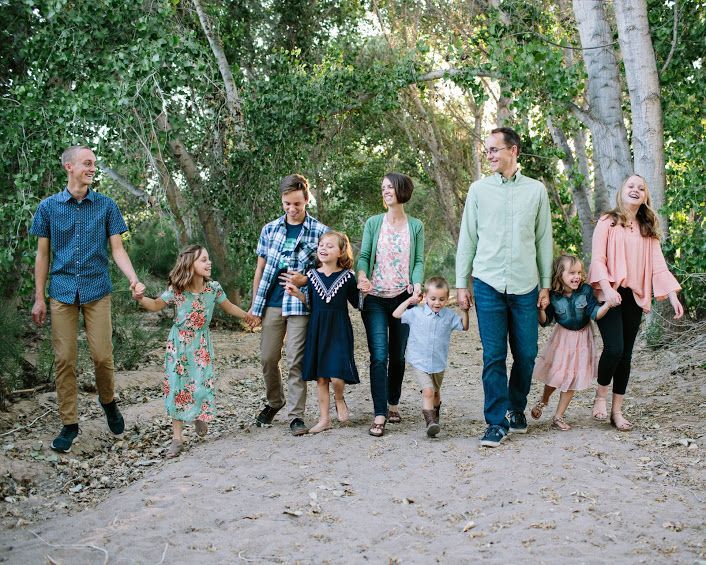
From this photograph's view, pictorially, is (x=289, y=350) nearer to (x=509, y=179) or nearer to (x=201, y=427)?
(x=201, y=427)

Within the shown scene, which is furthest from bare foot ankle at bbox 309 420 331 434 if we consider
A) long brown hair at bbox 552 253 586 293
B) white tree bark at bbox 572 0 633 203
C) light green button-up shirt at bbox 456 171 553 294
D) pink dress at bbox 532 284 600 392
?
white tree bark at bbox 572 0 633 203

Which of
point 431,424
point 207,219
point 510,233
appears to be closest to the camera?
point 510,233

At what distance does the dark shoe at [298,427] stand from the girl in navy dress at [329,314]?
31cm

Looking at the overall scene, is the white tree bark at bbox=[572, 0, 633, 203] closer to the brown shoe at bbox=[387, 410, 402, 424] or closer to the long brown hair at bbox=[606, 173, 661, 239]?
the long brown hair at bbox=[606, 173, 661, 239]

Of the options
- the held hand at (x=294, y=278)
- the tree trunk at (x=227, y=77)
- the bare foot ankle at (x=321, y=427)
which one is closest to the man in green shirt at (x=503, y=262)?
the held hand at (x=294, y=278)

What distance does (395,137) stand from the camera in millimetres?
19422

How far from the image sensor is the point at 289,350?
6.03 metres

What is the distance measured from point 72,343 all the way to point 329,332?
1.89m

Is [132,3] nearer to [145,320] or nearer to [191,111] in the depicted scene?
[191,111]

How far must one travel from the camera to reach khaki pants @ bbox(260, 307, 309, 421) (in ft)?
19.9

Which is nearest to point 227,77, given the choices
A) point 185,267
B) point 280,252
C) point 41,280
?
point 280,252

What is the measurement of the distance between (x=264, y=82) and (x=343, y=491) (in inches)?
307

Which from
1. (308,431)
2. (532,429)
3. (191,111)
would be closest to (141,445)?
(308,431)

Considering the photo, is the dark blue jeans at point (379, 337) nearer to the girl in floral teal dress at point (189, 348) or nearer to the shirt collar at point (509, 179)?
the girl in floral teal dress at point (189, 348)
